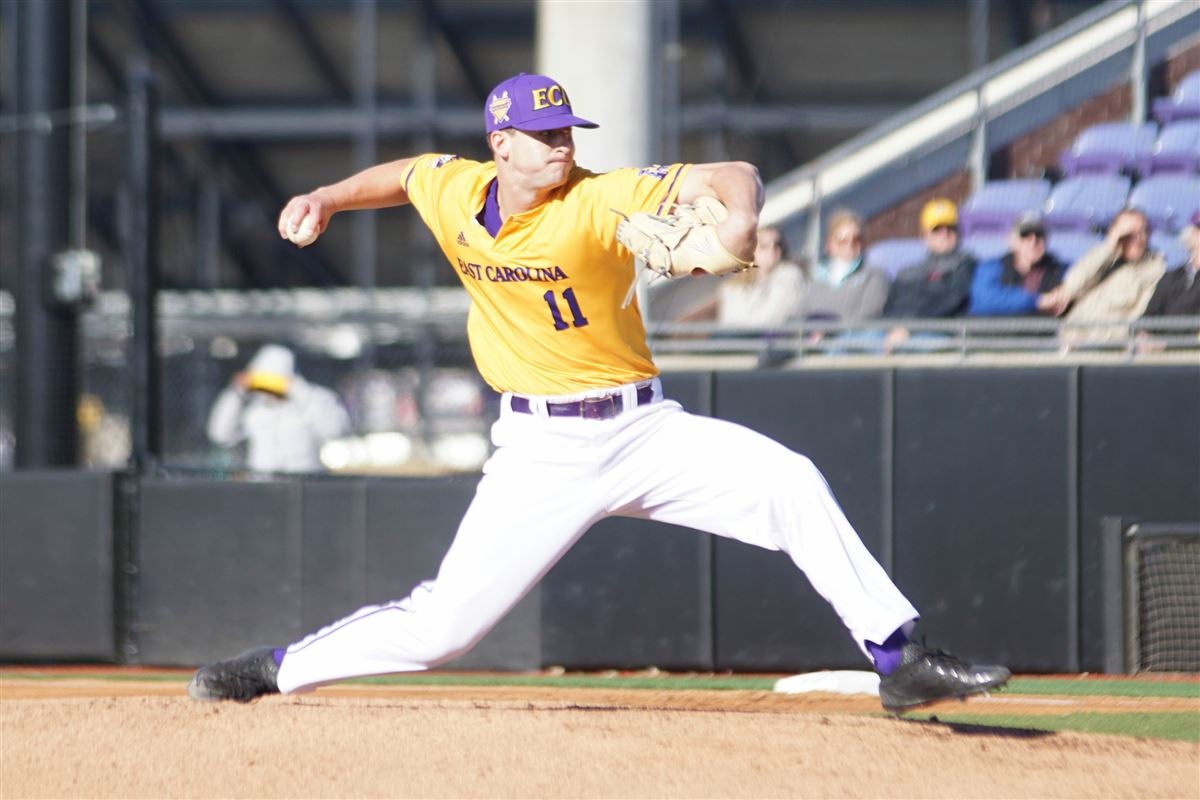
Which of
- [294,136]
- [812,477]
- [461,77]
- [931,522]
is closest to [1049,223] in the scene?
[931,522]

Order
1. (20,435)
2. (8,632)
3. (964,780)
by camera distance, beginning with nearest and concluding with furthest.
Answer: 1. (964,780)
2. (8,632)
3. (20,435)

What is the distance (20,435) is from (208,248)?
9.03 meters

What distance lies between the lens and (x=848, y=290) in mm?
8969

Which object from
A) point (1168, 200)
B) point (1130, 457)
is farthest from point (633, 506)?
point (1168, 200)

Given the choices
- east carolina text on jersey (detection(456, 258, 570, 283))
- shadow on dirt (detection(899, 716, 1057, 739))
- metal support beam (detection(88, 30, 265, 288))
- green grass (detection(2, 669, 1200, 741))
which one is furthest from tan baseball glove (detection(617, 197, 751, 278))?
metal support beam (detection(88, 30, 265, 288))

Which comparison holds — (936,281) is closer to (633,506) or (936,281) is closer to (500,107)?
(633,506)

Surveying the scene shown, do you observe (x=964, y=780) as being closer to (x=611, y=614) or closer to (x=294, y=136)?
(x=611, y=614)

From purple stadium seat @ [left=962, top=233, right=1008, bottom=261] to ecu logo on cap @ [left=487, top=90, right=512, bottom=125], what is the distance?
19.0 feet

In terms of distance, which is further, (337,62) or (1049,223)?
(337,62)

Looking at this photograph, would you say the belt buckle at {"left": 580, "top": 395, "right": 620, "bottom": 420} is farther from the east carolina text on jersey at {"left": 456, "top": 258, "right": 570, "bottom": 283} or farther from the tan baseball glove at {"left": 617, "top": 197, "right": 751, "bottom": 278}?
the tan baseball glove at {"left": 617, "top": 197, "right": 751, "bottom": 278}

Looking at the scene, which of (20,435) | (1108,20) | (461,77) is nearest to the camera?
(20,435)

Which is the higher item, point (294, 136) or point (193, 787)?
point (294, 136)

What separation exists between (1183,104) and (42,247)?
24.7 feet

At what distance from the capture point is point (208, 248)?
19000 mm
